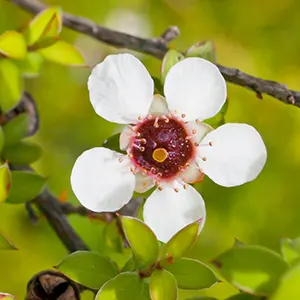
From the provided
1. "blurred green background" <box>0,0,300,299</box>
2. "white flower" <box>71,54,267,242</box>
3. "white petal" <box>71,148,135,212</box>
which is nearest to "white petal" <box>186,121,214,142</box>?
"white flower" <box>71,54,267,242</box>

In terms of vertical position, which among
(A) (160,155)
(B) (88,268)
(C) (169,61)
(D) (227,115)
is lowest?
(D) (227,115)

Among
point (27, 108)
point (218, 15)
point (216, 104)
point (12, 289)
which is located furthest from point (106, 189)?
point (218, 15)

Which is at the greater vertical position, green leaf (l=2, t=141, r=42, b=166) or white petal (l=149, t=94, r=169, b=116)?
white petal (l=149, t=94, r=169, b=116)

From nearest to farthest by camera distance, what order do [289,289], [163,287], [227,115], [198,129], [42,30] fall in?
[289,289]
[163,287]
[198,129]
[42,30]
[227,115]

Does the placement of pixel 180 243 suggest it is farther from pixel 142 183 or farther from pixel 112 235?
pixel 112 235

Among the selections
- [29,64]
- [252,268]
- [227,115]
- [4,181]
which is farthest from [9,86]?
[227,115]

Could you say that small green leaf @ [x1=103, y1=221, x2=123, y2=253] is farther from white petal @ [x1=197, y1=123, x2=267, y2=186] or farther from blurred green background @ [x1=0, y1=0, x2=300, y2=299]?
blurred green background @ [x1=0, y1=0, x2=300, y2=299]

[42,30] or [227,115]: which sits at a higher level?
[42,30]
